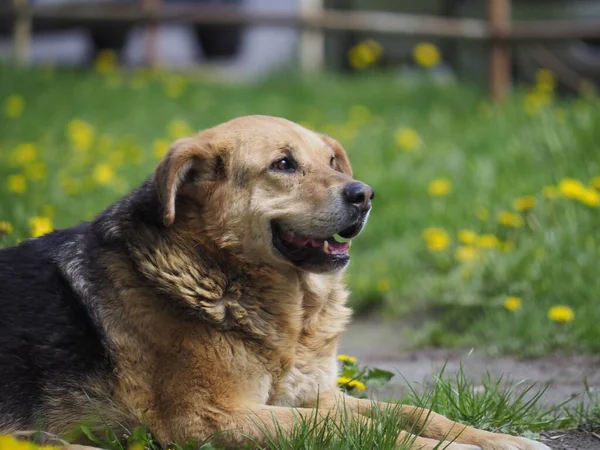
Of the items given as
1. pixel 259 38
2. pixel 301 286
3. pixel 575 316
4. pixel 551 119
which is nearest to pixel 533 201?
pixel 575 316

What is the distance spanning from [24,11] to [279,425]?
32.2 feet

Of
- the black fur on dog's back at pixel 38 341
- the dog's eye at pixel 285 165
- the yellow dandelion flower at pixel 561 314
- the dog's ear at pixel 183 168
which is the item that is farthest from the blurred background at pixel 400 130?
the dog's eye at pixel 285 165

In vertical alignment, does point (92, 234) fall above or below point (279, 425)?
above

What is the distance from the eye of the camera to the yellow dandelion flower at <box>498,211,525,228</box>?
6500mm

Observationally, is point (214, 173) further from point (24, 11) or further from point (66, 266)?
point (24, 11)

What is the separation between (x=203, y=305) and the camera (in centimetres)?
346

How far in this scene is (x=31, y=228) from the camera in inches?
199

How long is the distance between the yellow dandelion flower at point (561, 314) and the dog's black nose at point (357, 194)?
229cm

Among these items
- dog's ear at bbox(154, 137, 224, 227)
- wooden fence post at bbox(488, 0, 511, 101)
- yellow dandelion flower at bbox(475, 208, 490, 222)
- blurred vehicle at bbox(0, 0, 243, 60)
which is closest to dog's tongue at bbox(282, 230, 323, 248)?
dog's ear at bbox(154, 137, 224, 227)

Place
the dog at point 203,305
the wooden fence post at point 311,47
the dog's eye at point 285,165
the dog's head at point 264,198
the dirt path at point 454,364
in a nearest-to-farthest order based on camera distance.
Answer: the dog at point 203,305 → the dog's head at point 264,198 → the dog's eye at point 285,165 → the dirt path at point 454,364 → the wooden fence post at point 311,47

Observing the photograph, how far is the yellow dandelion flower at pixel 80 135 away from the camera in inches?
317

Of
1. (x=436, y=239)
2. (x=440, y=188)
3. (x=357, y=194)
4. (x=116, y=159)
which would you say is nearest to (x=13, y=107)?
(x=116, y=159)

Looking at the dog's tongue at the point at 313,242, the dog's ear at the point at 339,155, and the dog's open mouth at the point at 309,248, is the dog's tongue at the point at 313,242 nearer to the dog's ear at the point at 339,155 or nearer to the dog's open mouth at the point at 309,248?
the dog's open mouth at the point at 309,248

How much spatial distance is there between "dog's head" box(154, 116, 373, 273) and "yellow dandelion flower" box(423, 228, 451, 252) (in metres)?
2.86
